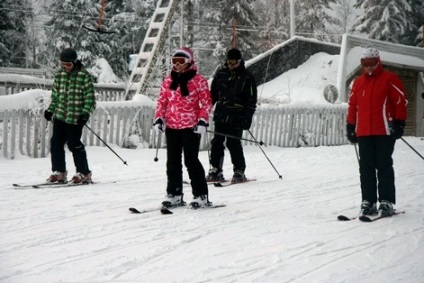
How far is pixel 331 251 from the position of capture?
14.2ft

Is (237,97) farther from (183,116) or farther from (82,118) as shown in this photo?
(183,116)

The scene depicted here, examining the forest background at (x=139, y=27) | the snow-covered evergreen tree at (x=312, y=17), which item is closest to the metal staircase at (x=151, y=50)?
the forest background at (x=139, y=27)

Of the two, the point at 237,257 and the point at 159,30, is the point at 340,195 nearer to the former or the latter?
the point at 237,257

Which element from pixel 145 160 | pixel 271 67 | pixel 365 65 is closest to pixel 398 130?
pixel 365 65

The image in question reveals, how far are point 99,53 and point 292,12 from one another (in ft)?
34.6

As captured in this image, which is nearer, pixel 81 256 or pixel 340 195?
pixel 81 256

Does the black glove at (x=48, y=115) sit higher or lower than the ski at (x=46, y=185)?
higher

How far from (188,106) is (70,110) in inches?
87.4

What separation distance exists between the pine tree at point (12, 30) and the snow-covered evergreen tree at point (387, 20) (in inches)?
761

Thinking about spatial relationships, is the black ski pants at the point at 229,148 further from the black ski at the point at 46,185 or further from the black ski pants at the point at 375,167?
the black ski pants at the point at 375,167

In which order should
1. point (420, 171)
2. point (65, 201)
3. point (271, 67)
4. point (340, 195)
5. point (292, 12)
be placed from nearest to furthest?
point (65, 201), point (340, 195), point (420, 171), point (271, 67), point (292, 12)

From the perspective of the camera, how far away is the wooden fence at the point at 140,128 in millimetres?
10109

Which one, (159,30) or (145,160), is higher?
(159,30)

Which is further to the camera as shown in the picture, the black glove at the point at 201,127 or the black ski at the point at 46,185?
the black ski at the point at 46,185
